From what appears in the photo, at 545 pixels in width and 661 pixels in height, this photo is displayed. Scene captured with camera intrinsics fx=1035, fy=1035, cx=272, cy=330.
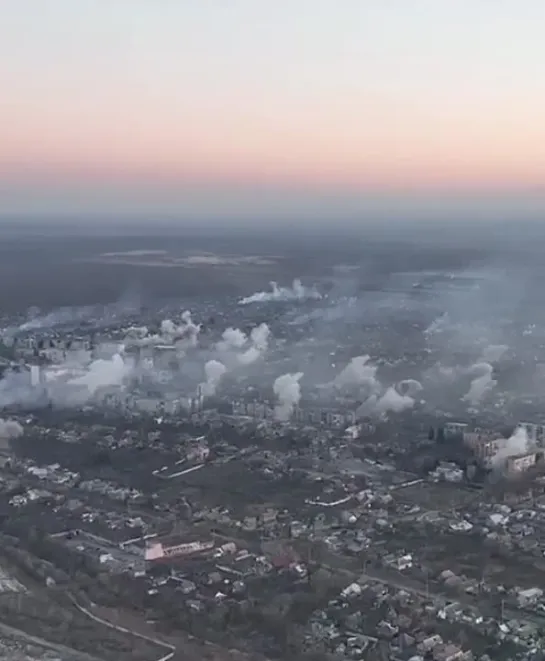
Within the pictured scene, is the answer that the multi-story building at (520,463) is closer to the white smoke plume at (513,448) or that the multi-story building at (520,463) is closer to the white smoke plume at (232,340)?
the white smoke plume at (513,448)

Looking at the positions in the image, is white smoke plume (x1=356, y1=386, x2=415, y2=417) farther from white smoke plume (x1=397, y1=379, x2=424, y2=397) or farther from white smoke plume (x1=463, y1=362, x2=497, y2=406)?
white smoke plume (x1=463, y1=362, x2=497, y2=406)

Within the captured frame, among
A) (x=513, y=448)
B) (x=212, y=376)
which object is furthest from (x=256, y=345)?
(x=513, y=448)

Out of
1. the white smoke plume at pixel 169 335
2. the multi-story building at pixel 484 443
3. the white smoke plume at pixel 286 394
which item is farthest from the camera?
the white smoke plume at pixel 169 335

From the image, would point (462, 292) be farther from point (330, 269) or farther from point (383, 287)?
point (330, 269)

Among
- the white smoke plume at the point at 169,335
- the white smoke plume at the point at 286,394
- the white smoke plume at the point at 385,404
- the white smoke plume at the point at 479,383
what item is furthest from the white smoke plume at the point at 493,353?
the white smoke plume at the point at 169,335

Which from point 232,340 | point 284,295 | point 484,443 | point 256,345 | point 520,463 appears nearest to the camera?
point 520,463

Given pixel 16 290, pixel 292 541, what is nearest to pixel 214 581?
pixel 292 541

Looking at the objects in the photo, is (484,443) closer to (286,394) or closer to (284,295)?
(286,394)
